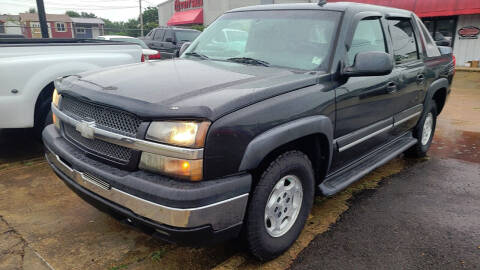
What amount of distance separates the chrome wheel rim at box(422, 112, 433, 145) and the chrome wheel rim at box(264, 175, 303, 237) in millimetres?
3011

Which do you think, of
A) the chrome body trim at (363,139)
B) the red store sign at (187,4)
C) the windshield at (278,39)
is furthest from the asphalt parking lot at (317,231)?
the red store sign at (187,4)

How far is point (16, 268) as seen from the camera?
2.56 meters

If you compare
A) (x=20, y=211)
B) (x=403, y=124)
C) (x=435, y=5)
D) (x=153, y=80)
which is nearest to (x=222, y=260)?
(x=153, y=80)

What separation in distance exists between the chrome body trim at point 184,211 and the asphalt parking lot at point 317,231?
534mm

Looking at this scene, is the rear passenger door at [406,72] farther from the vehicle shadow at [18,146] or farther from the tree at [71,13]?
the tree at [71,13]

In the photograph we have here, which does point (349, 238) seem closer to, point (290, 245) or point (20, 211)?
point (290, 245)

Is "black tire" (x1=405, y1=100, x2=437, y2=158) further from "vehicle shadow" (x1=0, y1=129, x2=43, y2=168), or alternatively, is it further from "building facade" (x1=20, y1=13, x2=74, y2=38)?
"building facade" (x1=20, y1=13, x2=74, y2=38)

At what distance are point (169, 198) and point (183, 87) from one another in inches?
29.9

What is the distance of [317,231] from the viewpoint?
10.3ft

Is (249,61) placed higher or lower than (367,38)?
lower

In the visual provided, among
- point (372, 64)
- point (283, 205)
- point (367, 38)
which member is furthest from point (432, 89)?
point (283, 205)

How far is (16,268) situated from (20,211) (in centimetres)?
90

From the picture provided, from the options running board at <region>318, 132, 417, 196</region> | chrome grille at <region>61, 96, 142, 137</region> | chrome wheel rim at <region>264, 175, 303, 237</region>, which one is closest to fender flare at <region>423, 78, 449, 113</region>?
running board at <region>318, 132, 417, 196</region>

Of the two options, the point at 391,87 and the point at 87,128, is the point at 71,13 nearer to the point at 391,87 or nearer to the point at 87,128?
the point at 391,87
